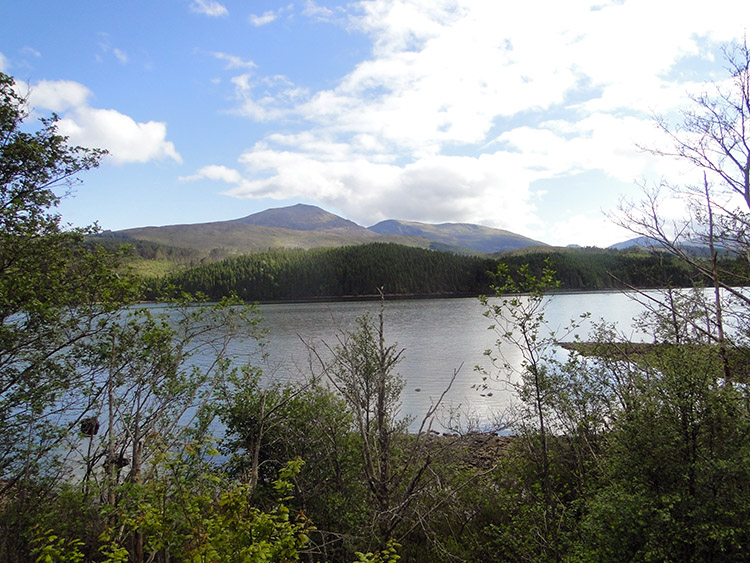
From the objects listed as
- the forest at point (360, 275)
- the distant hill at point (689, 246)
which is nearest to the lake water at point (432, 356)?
the distant hill at point (689, 246)

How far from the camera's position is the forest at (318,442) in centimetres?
608

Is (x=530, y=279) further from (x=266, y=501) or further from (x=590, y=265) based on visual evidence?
(x=590, y=265)

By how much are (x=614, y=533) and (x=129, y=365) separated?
10611mm

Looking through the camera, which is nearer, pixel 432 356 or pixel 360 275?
pixel 432 356

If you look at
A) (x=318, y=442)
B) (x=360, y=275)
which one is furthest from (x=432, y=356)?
(x=360, y=275)

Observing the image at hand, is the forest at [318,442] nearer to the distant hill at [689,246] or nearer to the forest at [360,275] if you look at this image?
the distant hill at [689,246]

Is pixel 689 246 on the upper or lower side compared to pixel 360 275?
lower

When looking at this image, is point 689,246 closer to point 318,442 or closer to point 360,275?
point 318,442

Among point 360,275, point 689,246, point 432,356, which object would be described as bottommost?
point 432,356

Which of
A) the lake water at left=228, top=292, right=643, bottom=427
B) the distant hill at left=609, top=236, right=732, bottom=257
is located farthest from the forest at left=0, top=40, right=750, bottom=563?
the lake water at left=228, top=292, right=643, bottom=427

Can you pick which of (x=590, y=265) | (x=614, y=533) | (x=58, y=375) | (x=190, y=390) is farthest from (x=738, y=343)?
(x=590, y=265)

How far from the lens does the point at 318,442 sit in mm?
11805

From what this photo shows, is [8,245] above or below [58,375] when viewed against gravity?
above

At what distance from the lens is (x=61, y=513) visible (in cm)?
969
